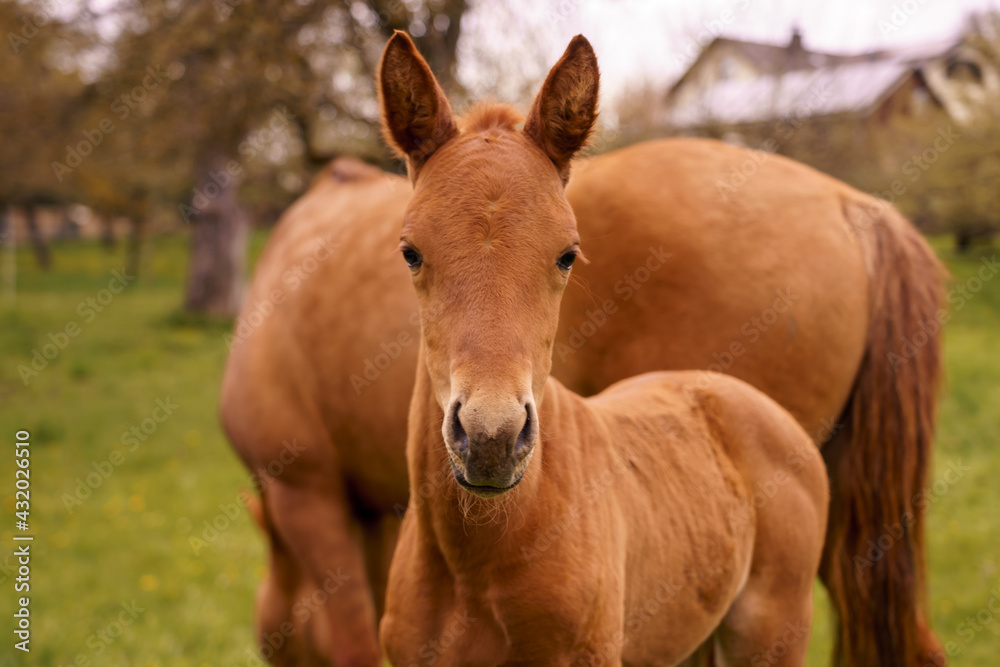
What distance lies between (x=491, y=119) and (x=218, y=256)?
1341 centimetres

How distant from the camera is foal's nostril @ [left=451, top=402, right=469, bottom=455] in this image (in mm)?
1387

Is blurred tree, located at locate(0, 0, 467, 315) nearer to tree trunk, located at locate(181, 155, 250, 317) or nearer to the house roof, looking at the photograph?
tree trunk, located at locate(181, 155, 250, 317)

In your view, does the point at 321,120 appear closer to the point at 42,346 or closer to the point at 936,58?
the point at 42,346

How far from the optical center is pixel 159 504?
6.80 m

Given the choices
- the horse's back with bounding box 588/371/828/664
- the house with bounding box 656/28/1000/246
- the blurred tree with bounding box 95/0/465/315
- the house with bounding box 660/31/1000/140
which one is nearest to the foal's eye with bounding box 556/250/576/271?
the horse's back with bounding box 588/371/828/664

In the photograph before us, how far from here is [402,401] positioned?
10.2ft

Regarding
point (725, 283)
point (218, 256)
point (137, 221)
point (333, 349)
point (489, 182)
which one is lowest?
point (137, 221)

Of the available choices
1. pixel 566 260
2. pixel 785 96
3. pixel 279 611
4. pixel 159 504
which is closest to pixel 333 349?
pixel 279 611

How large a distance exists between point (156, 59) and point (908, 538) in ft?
23.1

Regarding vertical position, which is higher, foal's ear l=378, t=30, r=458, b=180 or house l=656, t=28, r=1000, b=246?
foal's ear l=378, t=30, r=458, b=180

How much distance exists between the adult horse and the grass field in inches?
61.3

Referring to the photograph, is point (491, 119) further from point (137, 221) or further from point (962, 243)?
point (137, 221)

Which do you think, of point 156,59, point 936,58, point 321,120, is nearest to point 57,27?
point 156,59

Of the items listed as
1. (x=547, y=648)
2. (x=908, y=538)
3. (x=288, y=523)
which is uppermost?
(x=547, y=648)
